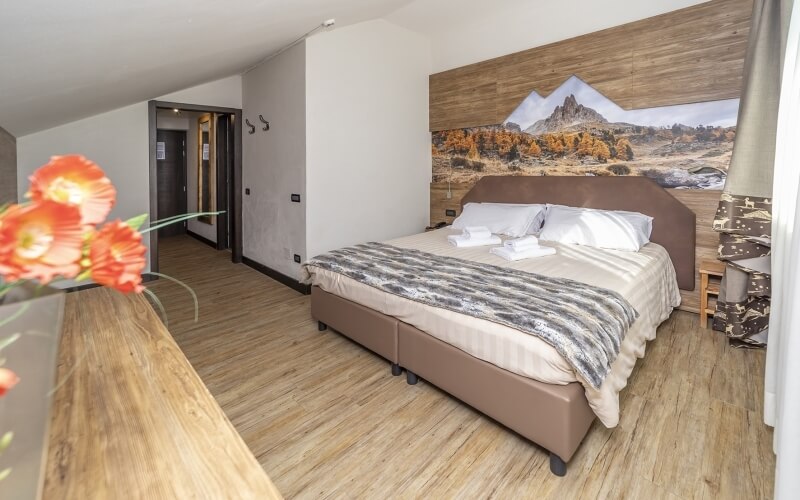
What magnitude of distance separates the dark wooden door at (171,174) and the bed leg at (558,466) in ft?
25.3

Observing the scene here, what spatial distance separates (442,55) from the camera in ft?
15.8

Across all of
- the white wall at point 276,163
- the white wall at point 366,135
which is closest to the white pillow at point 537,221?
the white wall at point 366,135

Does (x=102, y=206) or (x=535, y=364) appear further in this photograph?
(x=535, y=364)

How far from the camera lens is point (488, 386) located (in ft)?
5.85

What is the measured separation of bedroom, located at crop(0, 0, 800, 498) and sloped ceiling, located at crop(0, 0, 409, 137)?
3 cm

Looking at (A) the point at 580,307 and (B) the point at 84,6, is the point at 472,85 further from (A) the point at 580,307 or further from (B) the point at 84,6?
(B) the point at 84,6

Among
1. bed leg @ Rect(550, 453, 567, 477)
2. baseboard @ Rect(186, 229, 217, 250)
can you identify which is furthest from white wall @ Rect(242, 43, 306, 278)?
bed leg @ Rect(550, 453, 567, 477)

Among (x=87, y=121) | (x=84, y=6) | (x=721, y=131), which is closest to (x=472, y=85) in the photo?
(x=721, y=131)

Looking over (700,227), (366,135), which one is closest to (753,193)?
(700,227)

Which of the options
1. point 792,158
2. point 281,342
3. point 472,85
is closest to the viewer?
point 792,158

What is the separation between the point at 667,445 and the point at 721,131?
2520mm

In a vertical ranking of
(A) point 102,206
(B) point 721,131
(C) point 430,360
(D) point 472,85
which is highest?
(D) point 472,85

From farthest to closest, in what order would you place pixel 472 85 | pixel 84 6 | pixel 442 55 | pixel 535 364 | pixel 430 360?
pixel 442 55 < pixel 472 85 < pixel 430 360 < pixel 535 364 < pixel 84 6

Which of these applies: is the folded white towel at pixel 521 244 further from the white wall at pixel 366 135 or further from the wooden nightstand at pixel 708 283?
the white wall at pixel 366 135
